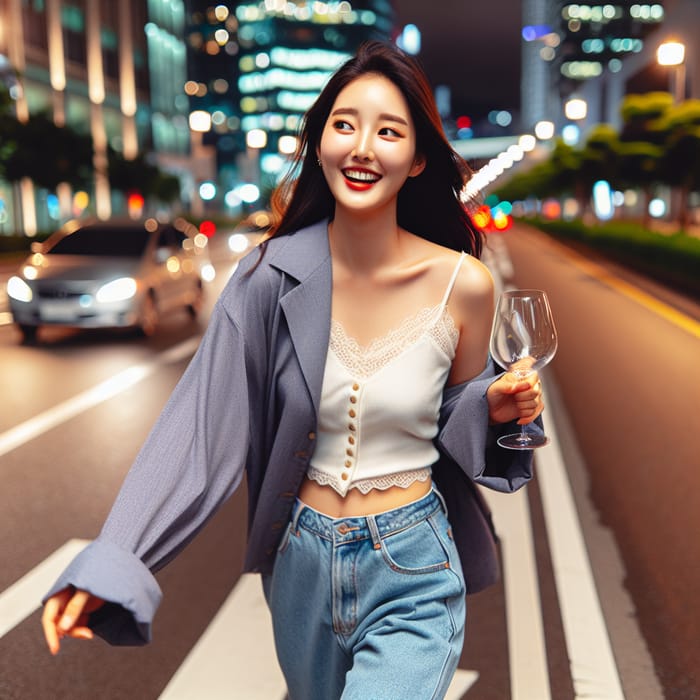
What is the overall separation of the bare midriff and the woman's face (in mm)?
576

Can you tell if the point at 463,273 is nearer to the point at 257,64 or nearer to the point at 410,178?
the point at 410,178

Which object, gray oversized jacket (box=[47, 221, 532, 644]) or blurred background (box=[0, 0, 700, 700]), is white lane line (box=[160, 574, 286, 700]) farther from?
gray oversized jacket (box=[47, 221, 532, 644])

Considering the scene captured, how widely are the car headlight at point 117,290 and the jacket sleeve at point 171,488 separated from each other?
11.5 m

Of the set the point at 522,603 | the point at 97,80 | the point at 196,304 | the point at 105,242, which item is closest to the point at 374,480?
the point at 522,603

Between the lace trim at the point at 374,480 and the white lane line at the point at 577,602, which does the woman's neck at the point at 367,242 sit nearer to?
the lace trim at the point at 374,480

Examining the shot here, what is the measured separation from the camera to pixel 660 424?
8164 mm

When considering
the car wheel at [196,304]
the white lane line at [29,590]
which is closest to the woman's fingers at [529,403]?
the white lane line at [29,590]

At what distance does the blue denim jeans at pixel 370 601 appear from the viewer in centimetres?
183

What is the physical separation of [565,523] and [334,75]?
388 centimetres

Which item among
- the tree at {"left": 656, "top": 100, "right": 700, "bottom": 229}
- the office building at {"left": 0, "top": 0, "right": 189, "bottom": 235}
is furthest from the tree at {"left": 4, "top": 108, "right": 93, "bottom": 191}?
the tree at {"left": 656, "top": 100, "right": 700, "bottom": 229}

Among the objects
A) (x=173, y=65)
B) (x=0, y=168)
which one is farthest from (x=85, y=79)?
(x=0, y=168)

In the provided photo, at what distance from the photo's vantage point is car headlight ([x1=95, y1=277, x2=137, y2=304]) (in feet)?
43.1

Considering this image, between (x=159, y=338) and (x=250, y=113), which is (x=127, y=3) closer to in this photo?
(x=159, y=338)

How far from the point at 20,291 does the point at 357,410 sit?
39.1 feet
